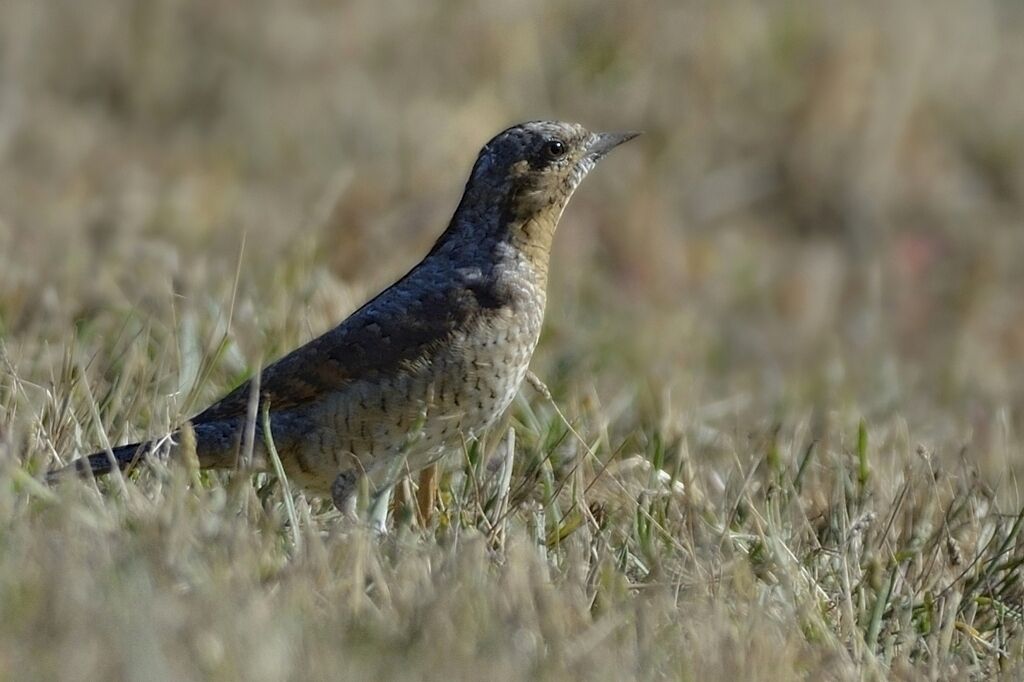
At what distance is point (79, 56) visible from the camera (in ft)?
33.0

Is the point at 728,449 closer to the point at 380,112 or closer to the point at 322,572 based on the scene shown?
the point at 322,572

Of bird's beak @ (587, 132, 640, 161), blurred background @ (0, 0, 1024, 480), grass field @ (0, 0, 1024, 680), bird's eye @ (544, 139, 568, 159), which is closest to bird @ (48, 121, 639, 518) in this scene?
grass field @ (0, 0, 1024, 680)

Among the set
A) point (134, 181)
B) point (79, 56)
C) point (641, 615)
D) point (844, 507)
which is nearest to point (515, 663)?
point (641, 615)

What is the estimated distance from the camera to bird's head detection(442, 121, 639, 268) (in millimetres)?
4555

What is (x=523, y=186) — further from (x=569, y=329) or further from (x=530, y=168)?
(x=569, y=329)

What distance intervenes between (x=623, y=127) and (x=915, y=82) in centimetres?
182

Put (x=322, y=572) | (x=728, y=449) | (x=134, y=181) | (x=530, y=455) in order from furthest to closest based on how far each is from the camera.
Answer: (x=134, y=181) < (x=728, y=449) < (x=530, y=455) < (x=322, y=572)

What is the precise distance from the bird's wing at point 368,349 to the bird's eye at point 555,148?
0.49 metres

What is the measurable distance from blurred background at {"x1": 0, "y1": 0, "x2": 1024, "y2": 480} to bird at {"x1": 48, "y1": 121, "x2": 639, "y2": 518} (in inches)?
154

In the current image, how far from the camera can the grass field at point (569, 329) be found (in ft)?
10.2

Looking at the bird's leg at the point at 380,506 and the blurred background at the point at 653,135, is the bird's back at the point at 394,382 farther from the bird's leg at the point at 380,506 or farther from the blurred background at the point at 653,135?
the blurred background at the point at 653,135

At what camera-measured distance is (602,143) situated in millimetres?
4711

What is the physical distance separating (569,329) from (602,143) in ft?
6.72

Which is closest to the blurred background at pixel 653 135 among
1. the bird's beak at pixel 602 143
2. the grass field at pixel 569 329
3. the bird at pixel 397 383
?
the grass field at pixel 569 329
